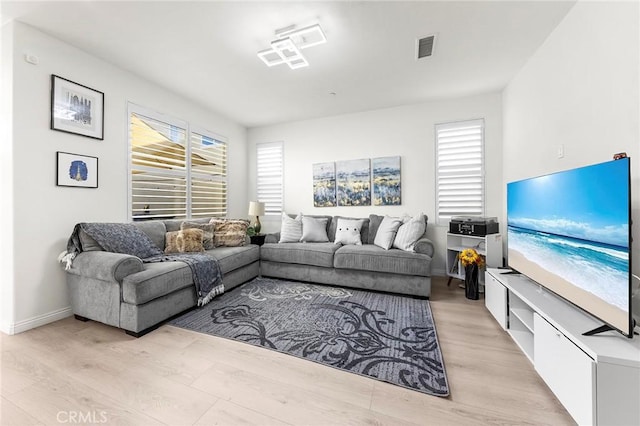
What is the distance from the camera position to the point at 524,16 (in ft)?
6.70

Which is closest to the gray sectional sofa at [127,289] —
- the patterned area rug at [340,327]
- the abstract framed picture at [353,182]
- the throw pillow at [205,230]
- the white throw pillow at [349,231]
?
the patterned area rug at [340,327]

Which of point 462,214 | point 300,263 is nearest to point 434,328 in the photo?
point 300,263

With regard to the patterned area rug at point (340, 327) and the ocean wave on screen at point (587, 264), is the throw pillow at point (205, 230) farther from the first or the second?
the ocean wave on screen at point (587, 264)

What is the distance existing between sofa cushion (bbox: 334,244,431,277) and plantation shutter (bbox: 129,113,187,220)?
245 centimetres

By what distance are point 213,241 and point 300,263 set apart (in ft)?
4.13

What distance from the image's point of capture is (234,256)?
318cm

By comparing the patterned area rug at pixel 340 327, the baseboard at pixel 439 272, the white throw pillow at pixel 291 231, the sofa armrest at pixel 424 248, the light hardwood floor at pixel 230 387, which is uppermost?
the white throw pillow at pixel 291 231

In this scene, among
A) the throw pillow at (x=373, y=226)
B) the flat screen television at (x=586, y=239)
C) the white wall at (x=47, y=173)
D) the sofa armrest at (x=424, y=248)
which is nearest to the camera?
the flat screen television at (x=586, y=239)

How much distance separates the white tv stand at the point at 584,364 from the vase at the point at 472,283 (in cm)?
116

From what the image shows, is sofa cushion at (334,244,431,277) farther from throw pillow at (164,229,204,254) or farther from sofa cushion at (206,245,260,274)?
throw pillow at (164,229,204,254)

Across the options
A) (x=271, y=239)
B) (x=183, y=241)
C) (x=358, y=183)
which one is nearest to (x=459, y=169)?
(x=358, y=183)

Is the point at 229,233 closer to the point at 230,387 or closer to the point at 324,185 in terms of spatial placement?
the point at 324,185

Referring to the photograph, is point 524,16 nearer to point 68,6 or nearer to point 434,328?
point 434,328

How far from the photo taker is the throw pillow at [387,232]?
330 centimetres
